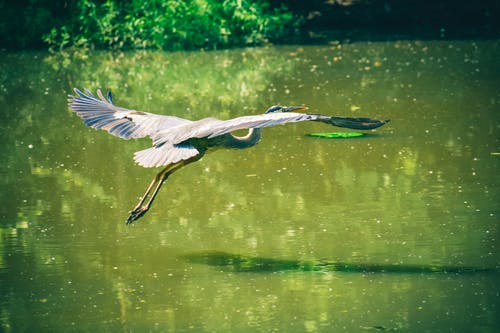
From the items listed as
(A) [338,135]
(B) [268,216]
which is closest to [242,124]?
(B) [268,216]

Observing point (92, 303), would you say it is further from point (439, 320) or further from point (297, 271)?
point (439, 320)

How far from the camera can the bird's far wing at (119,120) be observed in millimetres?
6695

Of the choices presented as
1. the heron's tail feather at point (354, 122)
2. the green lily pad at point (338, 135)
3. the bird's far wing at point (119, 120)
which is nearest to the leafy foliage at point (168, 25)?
the green lily pad at point (338, 135)

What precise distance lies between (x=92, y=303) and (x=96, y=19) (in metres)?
13.2

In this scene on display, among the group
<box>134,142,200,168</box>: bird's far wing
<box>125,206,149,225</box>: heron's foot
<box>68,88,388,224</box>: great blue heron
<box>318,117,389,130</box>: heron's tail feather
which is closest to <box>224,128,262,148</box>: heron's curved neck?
<box>68,88,388,224</box>: great blue heron

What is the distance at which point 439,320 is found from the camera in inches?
208

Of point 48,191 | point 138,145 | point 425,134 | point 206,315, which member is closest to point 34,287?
point 206,315

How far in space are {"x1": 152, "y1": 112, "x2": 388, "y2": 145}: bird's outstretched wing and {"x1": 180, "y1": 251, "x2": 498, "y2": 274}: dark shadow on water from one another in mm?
869

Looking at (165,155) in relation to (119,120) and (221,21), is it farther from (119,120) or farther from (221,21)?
(221,21)

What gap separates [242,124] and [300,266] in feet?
3.49

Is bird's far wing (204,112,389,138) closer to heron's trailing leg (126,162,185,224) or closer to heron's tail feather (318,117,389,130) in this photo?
heron's tail feather (318,117,389,130)

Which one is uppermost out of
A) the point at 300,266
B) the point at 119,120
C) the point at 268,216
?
the point at 119,120

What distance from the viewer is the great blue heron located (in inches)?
234

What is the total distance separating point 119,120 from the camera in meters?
6.88
